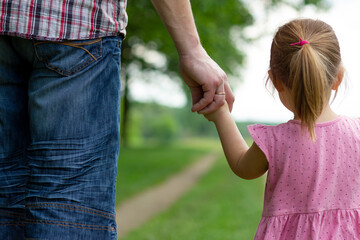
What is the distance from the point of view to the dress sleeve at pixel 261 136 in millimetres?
1638

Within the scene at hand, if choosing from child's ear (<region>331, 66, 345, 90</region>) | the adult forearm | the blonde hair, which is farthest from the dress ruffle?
the adult forearm

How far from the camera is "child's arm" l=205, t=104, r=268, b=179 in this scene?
1.69m

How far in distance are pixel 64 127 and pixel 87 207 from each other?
26cm

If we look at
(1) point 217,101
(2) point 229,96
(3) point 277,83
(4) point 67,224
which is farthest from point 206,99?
(4) point 67,224

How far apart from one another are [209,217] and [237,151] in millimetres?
5739

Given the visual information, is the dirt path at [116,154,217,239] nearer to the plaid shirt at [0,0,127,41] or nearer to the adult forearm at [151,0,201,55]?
the adult forearm at [151,0,201,55]

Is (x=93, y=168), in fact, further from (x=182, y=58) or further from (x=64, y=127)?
(x=182, y=58)

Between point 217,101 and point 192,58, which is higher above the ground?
point 192,58

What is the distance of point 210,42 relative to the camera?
1053cm

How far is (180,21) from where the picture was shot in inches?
69.4

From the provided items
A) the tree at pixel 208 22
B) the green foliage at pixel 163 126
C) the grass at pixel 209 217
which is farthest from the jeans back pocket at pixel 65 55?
the green foliage at pixel 163 126

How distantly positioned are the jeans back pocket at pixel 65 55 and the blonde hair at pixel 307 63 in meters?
0.71

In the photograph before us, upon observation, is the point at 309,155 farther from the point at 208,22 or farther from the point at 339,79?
the point at 208,22

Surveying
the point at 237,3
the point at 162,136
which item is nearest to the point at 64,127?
the point at 237,3
